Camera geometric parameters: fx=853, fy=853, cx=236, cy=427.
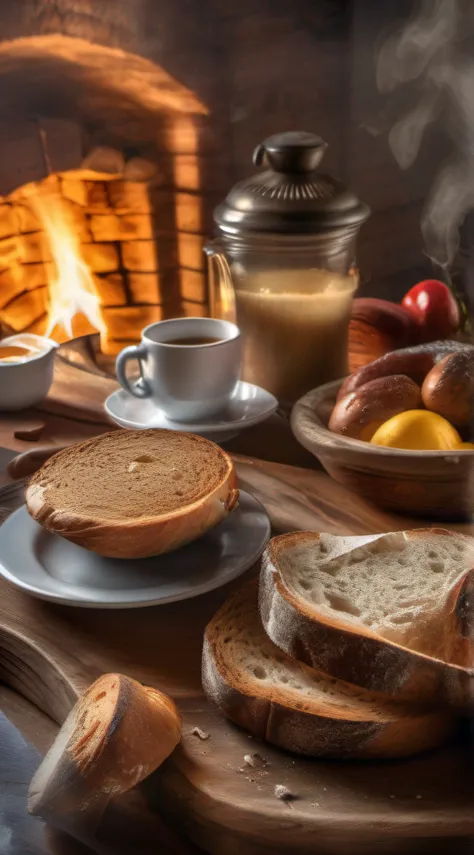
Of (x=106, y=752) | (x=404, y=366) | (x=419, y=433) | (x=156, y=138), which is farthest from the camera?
(x=156, y=138)

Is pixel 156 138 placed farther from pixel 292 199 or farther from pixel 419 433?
pixel 419 433

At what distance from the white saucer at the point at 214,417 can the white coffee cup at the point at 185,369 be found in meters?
0.02

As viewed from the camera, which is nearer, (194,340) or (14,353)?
(194,340)

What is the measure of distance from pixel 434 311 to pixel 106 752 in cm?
99

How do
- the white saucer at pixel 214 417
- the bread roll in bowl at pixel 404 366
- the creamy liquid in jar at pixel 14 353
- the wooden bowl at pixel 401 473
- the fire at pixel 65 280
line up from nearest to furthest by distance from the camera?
the wooden bowl at pixel 401 473 → the bread roll in bowl at pixel 404 366 → the white saucer at pixel 214 417 → the creamy liquid in jar at pixel 14 353 → the fire at pixel 65 280

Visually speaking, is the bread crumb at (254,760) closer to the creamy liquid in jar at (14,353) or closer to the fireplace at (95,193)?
the creamy liquid in jar at (14,353)

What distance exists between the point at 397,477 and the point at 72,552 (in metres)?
0.34

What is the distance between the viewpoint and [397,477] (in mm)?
882

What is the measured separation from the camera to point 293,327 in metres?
1.21

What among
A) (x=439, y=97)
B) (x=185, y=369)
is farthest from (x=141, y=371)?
(x=439, y=97)

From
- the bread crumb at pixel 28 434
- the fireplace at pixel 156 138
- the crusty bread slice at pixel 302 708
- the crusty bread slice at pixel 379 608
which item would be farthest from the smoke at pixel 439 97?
the crusty bread slice at pixel 302 708

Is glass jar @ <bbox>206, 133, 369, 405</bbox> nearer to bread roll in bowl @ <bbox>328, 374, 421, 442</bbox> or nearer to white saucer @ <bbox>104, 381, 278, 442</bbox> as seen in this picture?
white saucer @ <bbox>104, 381, 278, 442</bbox>

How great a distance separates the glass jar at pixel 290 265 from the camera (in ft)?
3.81

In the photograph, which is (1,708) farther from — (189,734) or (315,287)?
(315,287)
